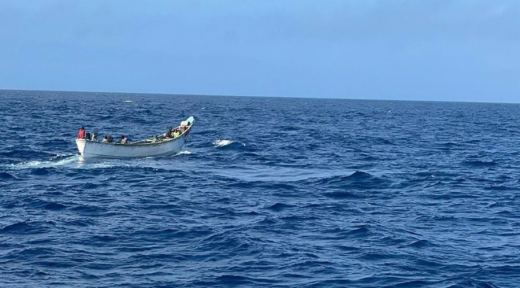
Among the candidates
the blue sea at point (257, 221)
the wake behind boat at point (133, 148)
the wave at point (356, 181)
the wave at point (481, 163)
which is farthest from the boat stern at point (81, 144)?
the wave at point (481, 163)

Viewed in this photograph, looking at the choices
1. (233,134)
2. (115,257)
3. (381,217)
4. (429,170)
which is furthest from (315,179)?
(233,134)

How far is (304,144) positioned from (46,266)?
44187mm

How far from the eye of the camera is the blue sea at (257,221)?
20219 mm

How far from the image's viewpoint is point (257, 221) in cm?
2741

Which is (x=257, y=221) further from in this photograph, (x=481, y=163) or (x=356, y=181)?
(x=481, y=163)

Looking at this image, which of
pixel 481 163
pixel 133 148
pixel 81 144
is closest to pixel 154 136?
pixel 133 148

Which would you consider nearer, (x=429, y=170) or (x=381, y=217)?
(x=381, y=217)

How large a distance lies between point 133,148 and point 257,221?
2257cm

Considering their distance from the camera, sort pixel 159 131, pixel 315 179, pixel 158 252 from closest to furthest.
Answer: pixel 158 252 < pixel 315 179 < pixel 159 131

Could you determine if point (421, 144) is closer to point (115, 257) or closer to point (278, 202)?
point (278, 202)

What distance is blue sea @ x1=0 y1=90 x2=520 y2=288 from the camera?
20.2 meters

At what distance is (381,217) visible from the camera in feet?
94.5

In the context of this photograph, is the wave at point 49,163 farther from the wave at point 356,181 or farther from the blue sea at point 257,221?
the wave at point 356,181

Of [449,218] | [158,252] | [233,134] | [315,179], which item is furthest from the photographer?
[233,134]
